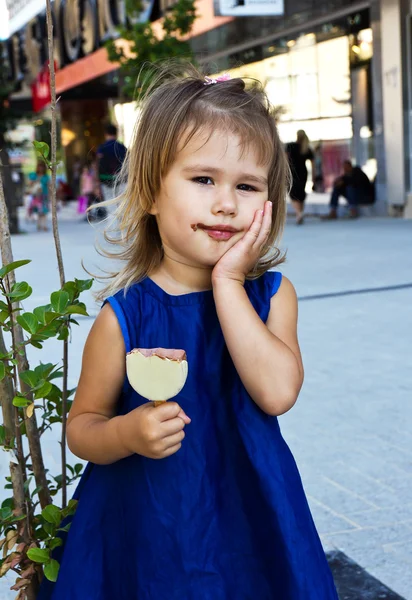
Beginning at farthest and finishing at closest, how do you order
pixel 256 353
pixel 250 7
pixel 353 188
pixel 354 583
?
1. pixel 353 188
2. pixel 250 7
3. pixel 354 583
4. pixel 256 353

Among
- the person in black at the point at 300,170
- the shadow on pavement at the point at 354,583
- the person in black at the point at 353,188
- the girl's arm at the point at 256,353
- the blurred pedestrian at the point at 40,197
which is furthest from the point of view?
the blurred pedestrian at the point at 40,197

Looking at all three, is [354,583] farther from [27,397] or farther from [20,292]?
[20,292]

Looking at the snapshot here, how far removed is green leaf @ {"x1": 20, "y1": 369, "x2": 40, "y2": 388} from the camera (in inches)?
67.6

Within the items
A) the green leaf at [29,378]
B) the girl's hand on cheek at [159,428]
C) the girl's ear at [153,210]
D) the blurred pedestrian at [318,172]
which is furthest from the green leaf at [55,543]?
the blurred pedestrian at [318,172]

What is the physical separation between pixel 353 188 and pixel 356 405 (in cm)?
1128

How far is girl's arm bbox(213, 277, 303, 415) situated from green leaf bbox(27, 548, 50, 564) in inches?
21.0

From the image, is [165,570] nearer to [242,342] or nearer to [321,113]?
[242,342]

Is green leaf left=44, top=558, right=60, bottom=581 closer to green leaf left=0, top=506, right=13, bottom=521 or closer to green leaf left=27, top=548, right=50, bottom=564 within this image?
green leaf left=27, top=548, right=50, bottom=564

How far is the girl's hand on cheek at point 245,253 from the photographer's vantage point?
5.44 ft

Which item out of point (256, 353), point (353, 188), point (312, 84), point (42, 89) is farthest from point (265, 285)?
point (42, 89)

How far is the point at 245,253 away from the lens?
1669 millimetres

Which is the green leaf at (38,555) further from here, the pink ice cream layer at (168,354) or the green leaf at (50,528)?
the pink ice cream layer at (168,354)

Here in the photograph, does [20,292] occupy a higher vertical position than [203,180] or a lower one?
lower

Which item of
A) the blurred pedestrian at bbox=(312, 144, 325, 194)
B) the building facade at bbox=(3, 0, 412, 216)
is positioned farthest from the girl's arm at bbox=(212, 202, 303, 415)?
the blurred pedestrian at bbox=(312, 144, 325, 194)
